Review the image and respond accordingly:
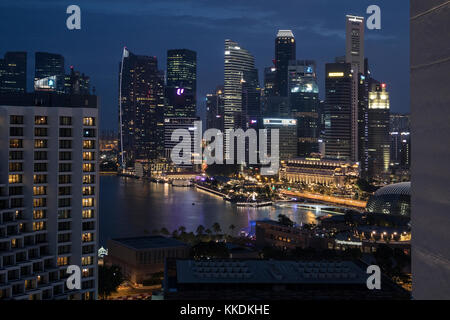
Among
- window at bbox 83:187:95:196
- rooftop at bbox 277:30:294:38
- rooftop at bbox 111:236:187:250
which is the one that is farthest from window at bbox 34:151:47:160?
rooftop at bbox 277:30:294:38

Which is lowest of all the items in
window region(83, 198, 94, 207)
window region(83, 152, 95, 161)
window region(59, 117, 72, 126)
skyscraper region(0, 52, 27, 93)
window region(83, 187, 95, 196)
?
window region(83, 198, 94, 207)

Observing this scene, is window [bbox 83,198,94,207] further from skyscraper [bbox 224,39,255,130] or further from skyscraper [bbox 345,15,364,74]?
skyscraper [bbox 224,39,255,130]

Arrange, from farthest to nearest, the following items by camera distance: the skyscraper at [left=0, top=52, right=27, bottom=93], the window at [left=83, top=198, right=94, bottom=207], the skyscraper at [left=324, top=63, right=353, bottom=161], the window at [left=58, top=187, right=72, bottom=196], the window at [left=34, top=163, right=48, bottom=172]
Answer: the skyscraper at [left=0, top=52, right=27, bottom=93]
the skyscraper at [left=324, top=63, right=353, bottom=161]
the window at [left=83, top=198, right=94, bottom=207]
the window at [left=58, top=187, right=72, bottom=196]
the window at [left=34, top=163, right=48, bottom=172]

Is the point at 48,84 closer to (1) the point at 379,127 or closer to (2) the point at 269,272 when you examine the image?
(2) the point at 269,272

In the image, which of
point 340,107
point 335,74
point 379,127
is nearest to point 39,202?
point 340,107

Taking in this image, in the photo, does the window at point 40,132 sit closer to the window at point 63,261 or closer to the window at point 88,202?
the window at point 88,202

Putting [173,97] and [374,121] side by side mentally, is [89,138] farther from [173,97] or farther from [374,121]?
[173,97]

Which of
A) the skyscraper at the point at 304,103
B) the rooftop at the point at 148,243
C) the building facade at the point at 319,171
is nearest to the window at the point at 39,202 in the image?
the rooftop at the point at 148,243
